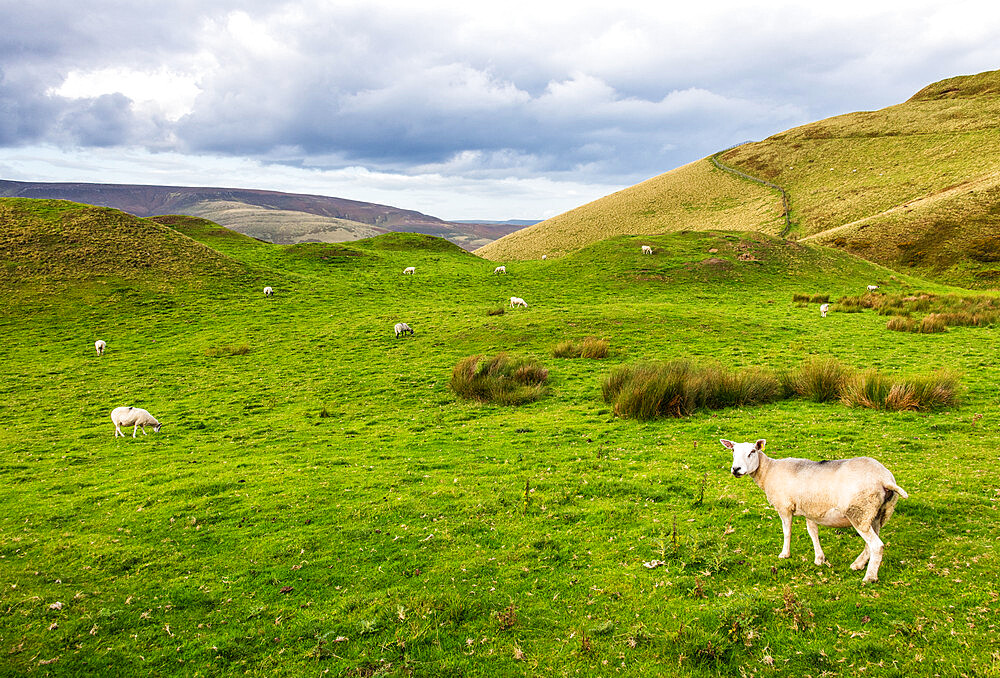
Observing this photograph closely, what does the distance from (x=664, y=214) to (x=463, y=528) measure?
366 feet

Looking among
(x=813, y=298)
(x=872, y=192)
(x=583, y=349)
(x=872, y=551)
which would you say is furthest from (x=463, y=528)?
(x=872, y=192)

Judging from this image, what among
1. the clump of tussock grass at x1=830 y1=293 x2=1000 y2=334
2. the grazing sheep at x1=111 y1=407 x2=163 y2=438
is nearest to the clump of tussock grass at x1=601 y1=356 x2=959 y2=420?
the clump of tussock grass at x1=830 y1=293 x2=1000 y2=334

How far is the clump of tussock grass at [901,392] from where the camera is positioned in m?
14.5

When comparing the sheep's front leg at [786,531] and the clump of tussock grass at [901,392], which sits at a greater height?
the clump of tussock grass at [901,392]

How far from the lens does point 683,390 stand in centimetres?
1656

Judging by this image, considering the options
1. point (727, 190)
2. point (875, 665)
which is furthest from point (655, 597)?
point (727, 190)

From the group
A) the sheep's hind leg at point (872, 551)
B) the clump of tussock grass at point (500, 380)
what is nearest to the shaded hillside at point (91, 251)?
the clump of tussock grass at point (500, 380)

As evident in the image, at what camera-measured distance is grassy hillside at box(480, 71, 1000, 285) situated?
2485 inches

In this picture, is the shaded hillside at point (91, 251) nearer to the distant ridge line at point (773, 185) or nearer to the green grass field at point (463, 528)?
the green grass field at point (463, 528)

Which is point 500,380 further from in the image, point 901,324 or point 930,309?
point 930,309

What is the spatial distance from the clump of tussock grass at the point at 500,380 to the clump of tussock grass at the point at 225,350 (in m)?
15.6

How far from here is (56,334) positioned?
32688 mm

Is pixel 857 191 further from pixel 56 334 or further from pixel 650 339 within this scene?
pixel 56 334

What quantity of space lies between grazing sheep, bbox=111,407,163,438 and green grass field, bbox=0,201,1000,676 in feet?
1.69
